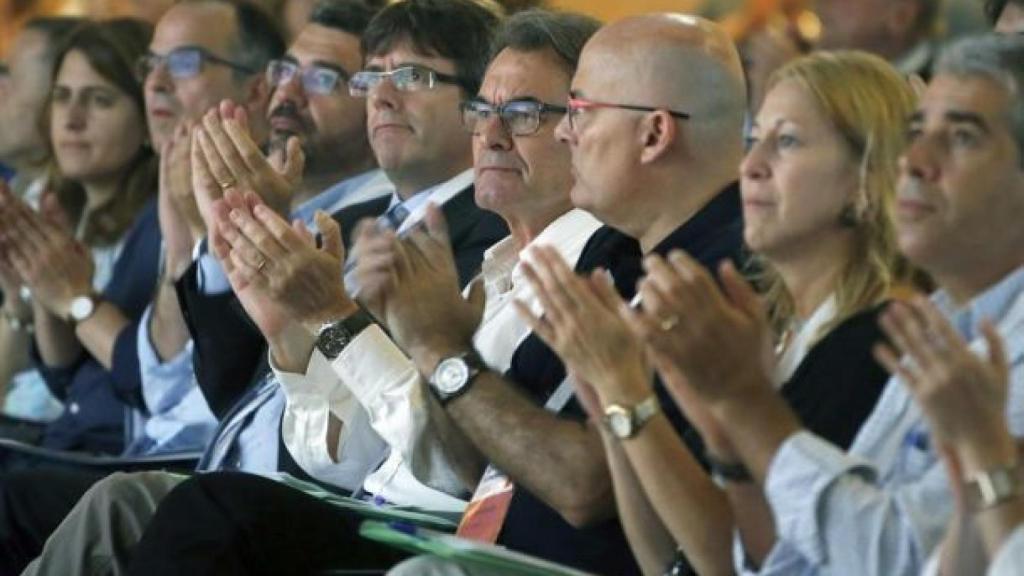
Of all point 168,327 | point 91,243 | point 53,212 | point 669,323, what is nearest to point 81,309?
point 53,212

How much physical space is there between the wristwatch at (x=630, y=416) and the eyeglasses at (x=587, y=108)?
705 mm

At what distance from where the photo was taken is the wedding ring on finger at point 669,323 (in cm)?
270

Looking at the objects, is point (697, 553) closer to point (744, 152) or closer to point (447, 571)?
point (447, 571)

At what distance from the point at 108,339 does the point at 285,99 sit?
0.74m

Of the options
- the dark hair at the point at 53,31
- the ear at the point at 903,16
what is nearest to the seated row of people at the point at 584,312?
the ear at the point at 903,16

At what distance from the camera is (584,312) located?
2969 mm

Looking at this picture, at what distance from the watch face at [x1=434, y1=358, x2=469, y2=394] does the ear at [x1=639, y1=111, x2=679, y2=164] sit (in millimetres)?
431

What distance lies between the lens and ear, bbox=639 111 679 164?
3.50 m

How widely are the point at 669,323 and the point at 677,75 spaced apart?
0.89 m

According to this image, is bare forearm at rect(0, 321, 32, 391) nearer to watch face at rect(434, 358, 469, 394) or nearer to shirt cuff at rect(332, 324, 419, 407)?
shirt cuff at rect(332, 324, 419, 407)

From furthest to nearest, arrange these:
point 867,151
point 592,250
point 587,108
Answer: point 592,250 < point 587,108 < point 867,151

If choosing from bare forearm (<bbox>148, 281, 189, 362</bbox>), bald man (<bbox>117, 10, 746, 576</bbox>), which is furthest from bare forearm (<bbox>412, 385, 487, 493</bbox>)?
bare forearm (<bbox>148, 281, 189, 362</bbox>)

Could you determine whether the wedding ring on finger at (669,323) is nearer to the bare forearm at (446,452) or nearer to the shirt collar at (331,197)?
the bare forearm at (446,452)

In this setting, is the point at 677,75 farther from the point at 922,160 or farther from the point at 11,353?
the point at 11,353
